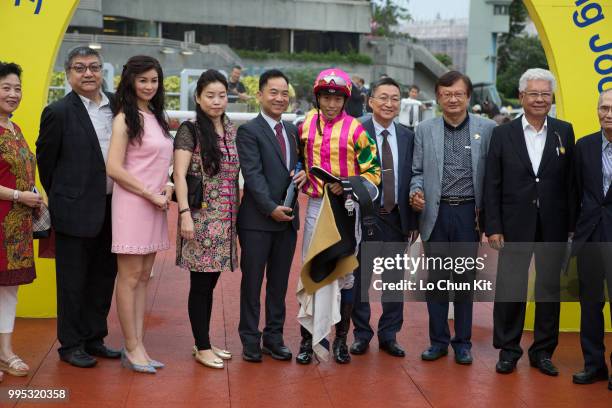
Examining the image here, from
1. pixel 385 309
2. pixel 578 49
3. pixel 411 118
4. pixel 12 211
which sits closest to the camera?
pixel 12 211

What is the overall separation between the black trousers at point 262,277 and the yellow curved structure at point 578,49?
7.84ft

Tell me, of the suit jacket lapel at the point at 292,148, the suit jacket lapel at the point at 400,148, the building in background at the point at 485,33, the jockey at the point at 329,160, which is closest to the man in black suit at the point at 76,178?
the suit jacket lapel at the point at 292,148

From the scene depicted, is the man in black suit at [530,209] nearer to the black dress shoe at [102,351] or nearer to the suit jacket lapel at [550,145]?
the suit jacket lapel at [550,145]

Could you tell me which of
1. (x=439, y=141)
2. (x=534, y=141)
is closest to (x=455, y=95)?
(x=439, y=141)

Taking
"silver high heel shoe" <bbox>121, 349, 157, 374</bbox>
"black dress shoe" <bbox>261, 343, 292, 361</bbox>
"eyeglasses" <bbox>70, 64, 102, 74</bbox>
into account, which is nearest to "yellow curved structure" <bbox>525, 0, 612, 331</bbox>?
"black dress shoe" <bbox>261, 343, 292, 361</bbox>

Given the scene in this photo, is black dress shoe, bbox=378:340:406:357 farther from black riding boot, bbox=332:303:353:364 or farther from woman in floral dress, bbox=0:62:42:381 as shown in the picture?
woman in floral dress, bbox=0:62:42:381

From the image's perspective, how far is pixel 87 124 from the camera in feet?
18.7

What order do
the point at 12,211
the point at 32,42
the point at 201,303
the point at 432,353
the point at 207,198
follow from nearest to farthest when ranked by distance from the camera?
the point at 12,211
the point at 207,198
the point at 201,303
the point at 432,353
the point at 32,42

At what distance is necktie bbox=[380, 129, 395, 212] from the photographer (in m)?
6.17

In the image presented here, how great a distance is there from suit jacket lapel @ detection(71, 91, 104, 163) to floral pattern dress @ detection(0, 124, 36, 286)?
380mm

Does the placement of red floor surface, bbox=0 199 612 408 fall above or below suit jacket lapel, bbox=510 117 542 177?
below

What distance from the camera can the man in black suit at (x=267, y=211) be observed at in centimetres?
583

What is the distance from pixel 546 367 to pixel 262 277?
192 centimetres

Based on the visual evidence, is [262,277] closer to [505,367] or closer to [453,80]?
[505,367]
